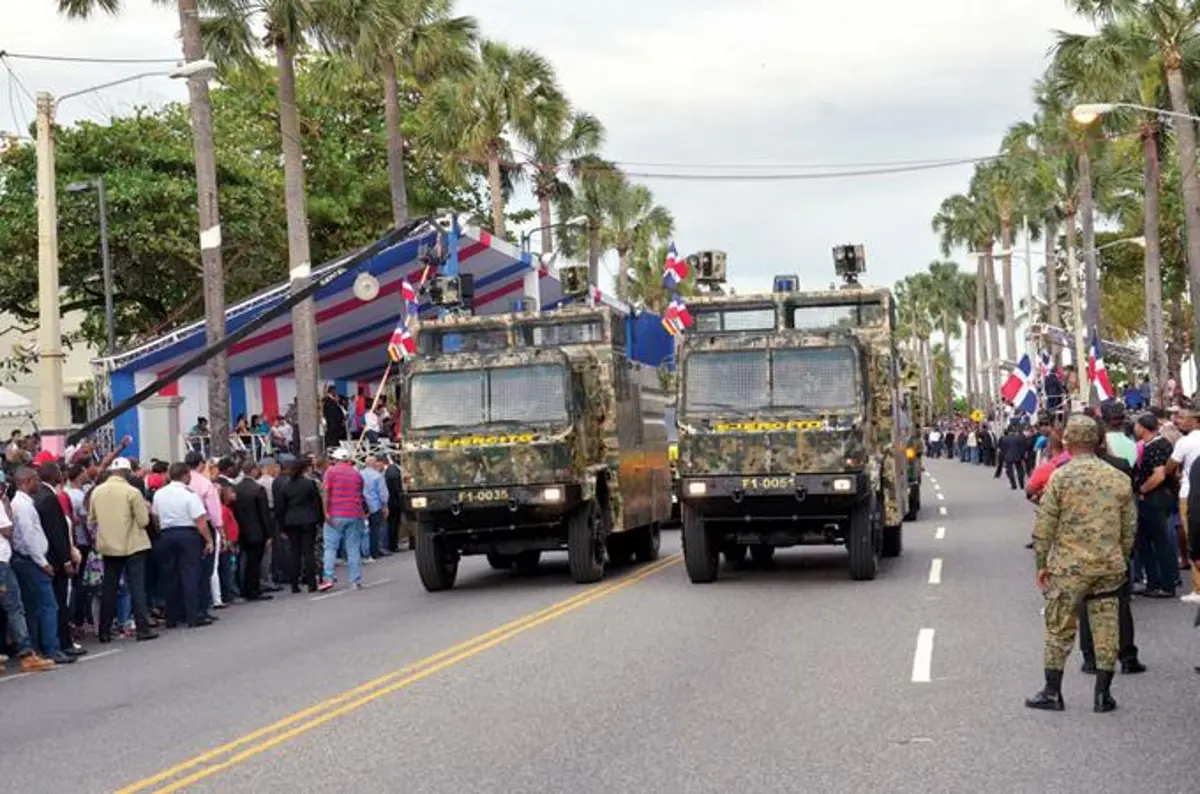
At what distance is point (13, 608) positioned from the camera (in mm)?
15414

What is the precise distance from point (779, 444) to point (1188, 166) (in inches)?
925

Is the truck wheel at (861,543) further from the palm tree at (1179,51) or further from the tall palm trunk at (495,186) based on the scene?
the tall palm trunk at (495,186)

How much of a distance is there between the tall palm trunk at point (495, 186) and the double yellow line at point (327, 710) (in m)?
29.5

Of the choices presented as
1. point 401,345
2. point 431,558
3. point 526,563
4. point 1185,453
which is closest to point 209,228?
point 401,345

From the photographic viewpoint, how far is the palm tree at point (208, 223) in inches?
1096

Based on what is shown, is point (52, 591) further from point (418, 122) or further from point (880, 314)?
point (418, 122)

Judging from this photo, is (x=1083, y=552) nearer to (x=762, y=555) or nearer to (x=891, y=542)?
(x=762, y=555)

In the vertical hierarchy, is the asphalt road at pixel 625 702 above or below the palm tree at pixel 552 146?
below

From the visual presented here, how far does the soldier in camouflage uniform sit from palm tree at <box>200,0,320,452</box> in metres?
21.4

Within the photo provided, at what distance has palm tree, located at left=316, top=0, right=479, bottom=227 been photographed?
31547mm

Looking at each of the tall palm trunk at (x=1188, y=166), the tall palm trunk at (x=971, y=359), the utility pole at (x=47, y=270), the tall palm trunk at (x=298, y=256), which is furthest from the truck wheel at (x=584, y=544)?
the tall palm trunk at (x=971, y=359)

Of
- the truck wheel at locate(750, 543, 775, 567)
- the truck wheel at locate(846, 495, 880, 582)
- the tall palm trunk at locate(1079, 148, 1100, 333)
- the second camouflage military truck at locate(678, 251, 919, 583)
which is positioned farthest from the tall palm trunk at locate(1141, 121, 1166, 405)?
the truck wheel at locate(846, 495, 880, 582)

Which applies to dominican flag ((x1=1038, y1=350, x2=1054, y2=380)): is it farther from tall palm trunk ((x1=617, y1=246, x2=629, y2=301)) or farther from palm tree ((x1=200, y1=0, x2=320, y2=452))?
palm tree ((x1=200, y1=0, x2=320, y2=452))

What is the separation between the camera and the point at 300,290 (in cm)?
2955
